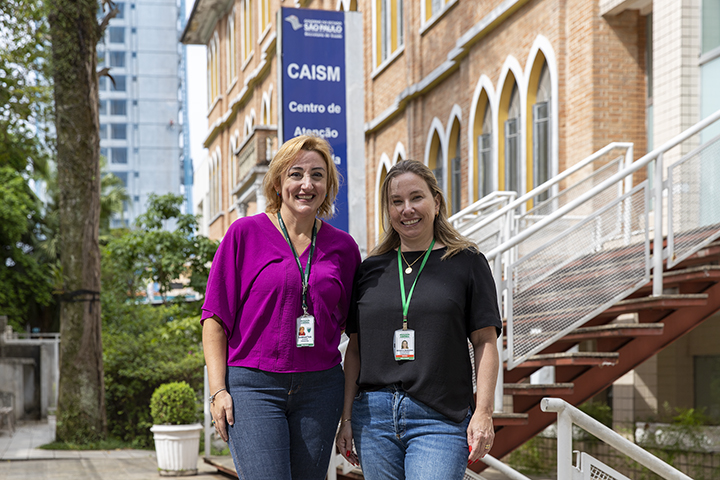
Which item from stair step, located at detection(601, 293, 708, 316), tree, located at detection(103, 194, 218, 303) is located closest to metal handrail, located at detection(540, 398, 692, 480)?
stair step, located at detection(601, 293, 708, 316)

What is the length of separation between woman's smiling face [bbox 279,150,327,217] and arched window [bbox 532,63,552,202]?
9791mm

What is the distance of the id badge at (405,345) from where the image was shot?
322cm

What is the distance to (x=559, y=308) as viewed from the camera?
22.8 feet

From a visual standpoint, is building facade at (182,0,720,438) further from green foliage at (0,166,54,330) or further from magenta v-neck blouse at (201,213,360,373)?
green foliage at (0,166,54,330)

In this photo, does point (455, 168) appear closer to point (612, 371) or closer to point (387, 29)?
point (387, 29)

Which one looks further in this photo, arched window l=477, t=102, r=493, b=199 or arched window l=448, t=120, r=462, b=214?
arched window l=448, t=120, r=462, b=214

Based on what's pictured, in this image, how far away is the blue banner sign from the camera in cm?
992

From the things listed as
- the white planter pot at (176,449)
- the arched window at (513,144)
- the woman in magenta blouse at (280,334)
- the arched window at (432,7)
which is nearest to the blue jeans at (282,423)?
the woman in magenta blouse at (280,334)

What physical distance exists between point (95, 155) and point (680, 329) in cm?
1009

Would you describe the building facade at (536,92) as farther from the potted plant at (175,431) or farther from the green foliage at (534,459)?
the potted plant at (175,431)

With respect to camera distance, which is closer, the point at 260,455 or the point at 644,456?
the point at 260,455

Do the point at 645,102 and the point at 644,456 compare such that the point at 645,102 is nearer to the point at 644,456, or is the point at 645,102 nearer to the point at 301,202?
the point at 644,456

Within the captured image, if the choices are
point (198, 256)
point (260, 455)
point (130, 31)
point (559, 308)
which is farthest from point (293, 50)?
point (130, 31)

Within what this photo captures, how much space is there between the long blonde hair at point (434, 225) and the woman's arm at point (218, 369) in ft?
2.40
